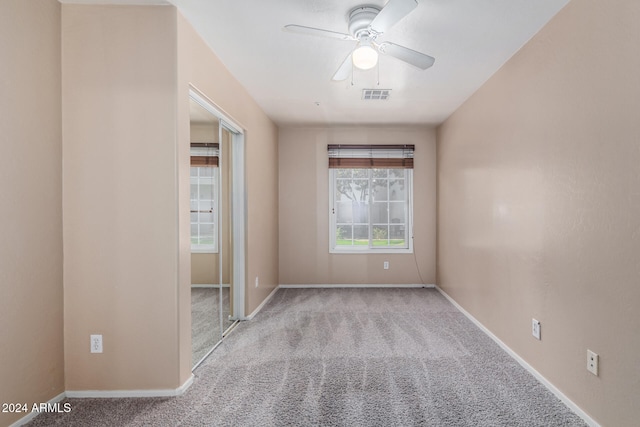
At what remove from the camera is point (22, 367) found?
183 centimetres

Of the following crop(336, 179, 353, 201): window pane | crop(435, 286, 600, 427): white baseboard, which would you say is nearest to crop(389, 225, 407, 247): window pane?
crop(336, 179, 353, 201): window pane

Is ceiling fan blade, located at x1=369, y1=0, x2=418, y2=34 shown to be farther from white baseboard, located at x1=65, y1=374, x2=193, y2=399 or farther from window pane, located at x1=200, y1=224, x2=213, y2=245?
white baseboard, located at x1=65, y1=374, x2=193, y2=399

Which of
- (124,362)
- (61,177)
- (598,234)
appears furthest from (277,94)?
(598,234)

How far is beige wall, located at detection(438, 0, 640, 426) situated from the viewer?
165 cm

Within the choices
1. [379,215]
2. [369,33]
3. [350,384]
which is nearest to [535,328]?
[350,384]

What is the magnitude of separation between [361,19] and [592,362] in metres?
2.40

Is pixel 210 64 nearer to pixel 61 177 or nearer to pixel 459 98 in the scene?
pixel 61 177

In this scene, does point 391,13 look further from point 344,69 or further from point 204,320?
point 204,320

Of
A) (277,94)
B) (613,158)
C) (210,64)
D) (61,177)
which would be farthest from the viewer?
(277,94)

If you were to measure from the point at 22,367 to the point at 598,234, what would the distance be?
3.20 metres

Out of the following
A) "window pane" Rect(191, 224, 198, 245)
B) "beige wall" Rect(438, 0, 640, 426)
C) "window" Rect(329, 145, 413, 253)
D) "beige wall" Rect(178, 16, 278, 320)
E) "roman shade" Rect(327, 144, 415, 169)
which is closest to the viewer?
"beige wall" Rect(438, 0, 640, 426)

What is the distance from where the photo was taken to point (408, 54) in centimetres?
221

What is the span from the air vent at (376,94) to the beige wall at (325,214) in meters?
1.41

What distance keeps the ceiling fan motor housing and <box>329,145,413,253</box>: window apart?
310 centimetres
